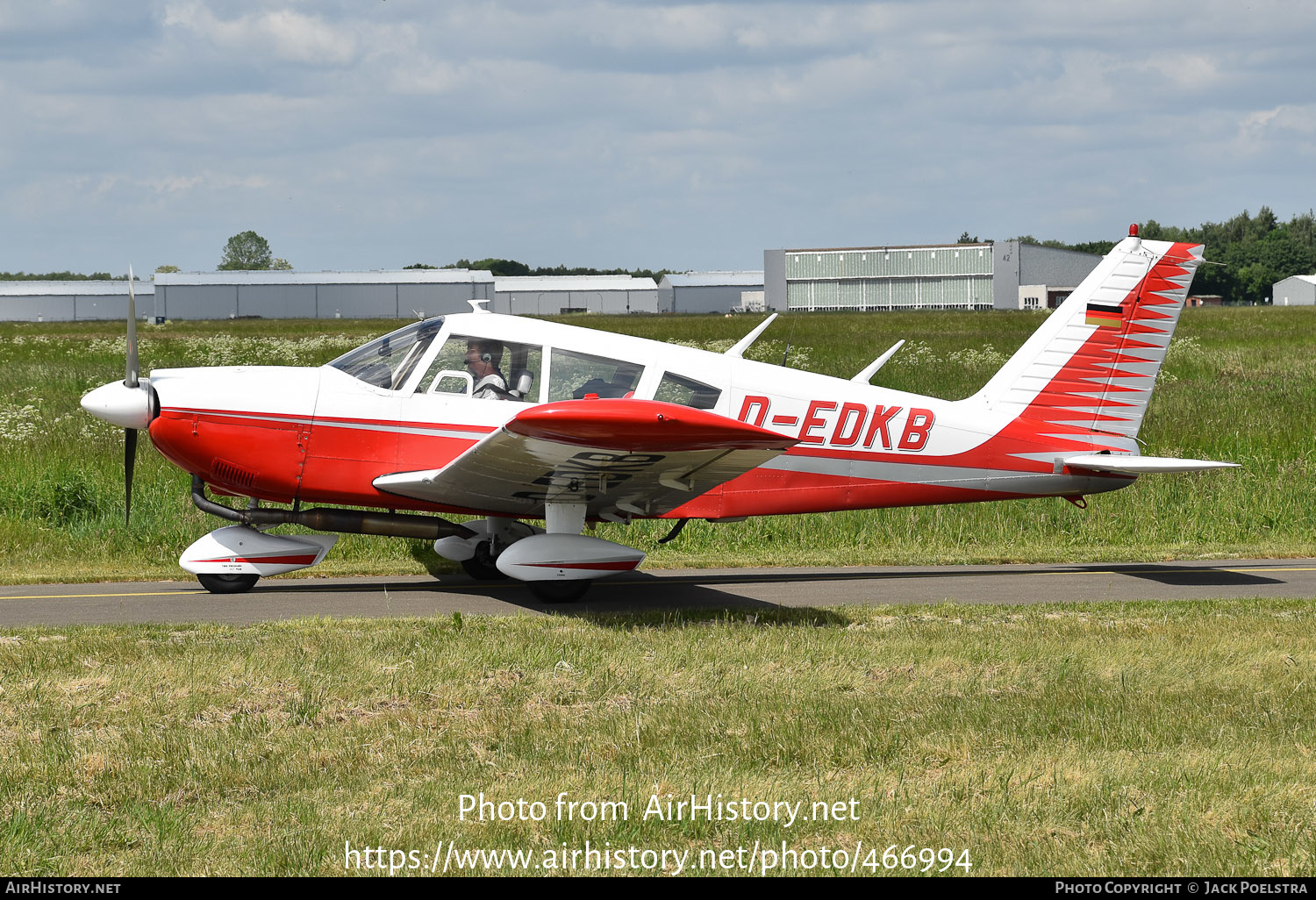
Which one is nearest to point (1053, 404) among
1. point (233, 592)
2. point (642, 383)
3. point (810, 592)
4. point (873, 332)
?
point (810, 592)

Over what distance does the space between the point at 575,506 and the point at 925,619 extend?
2.82 meters

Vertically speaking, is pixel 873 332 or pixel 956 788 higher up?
pixel 873 332

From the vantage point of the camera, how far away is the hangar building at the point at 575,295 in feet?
340

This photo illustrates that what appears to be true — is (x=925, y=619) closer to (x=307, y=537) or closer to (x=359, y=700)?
(x=359, y=700)

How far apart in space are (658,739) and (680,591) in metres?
4.53

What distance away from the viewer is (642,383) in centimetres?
916

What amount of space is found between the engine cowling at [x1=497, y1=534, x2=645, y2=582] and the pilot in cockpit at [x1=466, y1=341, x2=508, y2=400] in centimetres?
123

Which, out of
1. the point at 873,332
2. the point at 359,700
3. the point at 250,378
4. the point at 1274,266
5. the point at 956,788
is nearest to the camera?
the point at 956,788

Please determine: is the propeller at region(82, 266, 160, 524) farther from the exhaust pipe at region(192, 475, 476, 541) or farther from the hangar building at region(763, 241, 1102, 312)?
the hangar building at region(763, 241, 1102, 312)

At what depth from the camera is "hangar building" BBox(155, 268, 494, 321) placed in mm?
98625

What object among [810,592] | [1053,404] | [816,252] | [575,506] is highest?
[816,252]

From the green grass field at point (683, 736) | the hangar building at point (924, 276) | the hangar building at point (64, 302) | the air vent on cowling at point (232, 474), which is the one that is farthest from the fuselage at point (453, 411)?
the hangar building at point (64, 302)

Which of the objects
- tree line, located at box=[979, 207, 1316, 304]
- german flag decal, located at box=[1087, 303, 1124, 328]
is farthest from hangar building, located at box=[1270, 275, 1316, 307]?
german flag decal, located at box=[1087, 303, 1124, 328]

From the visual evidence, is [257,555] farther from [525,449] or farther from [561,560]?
[525,449]
